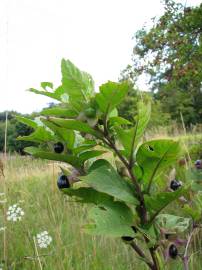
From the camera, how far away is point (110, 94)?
0.53m

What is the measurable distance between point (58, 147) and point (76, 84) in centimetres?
12

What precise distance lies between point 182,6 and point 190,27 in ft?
3.57

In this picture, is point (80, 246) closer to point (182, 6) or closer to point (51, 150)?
point (51, 150)

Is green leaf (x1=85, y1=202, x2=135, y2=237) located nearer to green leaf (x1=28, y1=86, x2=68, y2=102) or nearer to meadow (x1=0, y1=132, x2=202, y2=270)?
green leaf (x1=28, y1=86, x2=68, y2=102)

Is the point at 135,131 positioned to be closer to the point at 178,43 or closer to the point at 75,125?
the point at 75,125

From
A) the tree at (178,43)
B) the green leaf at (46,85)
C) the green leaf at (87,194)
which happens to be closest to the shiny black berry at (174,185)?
the green leaf at (87,194)

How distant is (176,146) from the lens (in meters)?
0.58

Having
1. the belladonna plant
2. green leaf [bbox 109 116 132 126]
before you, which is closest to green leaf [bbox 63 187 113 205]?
the belladonna plant

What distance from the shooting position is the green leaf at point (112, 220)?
516 mm

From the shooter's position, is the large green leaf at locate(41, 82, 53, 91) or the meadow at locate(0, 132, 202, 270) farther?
the meadow at locate(0, 132, 202, 270)

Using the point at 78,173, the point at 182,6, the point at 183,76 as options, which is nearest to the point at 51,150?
the point at 78,173

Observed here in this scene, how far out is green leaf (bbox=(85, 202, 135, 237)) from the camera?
52 cm

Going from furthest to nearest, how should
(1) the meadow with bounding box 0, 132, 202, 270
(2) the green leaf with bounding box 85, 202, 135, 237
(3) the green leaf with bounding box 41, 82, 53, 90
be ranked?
(1) the meadow with bounding box 0, 132, 202, 270, (3) the green leaf with bounding box 41, 82, 53, 90, (2) the green leaf with bounding box 85, 202, 135, 237

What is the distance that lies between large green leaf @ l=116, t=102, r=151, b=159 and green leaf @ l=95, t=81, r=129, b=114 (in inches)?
1.1
